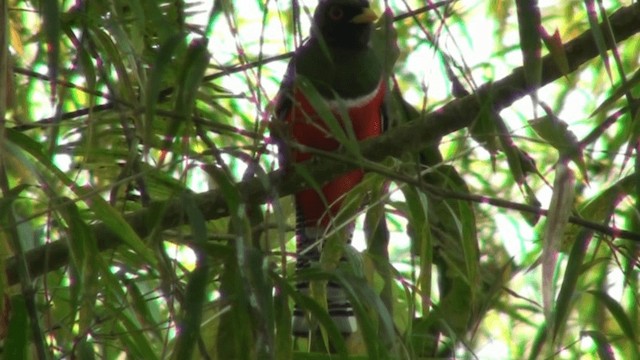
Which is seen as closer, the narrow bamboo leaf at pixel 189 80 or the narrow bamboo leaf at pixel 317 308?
the narrow bamboo leaf at pixel 189 80

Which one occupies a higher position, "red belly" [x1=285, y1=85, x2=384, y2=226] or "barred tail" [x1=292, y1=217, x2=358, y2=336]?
"red belly" [x1=285, y1=85, x2=384, y2=226]

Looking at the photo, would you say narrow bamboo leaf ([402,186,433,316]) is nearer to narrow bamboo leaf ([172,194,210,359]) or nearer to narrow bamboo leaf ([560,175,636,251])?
narrow bamboo leaf ([560,175,636,251])

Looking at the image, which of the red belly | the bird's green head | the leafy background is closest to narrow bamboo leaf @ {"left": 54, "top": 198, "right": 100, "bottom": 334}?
the leafy background

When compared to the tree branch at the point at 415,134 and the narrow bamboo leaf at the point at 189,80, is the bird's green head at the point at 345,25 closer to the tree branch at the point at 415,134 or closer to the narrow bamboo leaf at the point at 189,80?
the tree branch at the point at 415,134

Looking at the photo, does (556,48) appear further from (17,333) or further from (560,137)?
(17,333)

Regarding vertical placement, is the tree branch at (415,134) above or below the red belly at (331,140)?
below

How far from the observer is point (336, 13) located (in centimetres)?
432

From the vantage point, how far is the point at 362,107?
151 inches

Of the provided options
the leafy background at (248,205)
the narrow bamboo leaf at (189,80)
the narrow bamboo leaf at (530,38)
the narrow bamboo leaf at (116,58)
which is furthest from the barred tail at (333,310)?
the narrow bamboo leaf at (530,38)

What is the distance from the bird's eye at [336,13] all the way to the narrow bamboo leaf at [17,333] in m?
2.54

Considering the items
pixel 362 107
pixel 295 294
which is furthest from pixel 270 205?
pixel 362 107

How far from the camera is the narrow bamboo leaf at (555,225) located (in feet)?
5.95

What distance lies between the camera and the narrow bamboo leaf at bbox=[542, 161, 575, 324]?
181 centimetres

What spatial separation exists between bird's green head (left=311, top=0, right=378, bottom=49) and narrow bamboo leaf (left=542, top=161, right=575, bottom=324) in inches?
92.5
